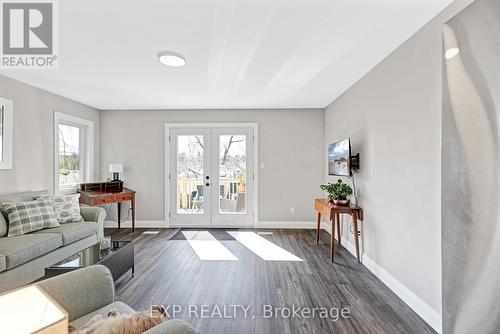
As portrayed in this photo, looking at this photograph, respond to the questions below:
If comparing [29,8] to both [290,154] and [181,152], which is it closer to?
[181,152]

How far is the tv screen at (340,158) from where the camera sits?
331 cm

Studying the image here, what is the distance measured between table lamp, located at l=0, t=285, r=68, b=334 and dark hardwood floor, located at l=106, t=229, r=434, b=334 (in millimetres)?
1691

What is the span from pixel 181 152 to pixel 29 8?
10.9 feet

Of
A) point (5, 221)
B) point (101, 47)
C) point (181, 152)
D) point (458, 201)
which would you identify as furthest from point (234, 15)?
point (181, 152)

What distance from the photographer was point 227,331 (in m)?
1.94

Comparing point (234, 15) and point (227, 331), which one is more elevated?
point (234, 15)

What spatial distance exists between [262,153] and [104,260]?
3.38 metres

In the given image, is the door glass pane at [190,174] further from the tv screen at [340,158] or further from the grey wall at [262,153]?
the tv screen at [340,158]

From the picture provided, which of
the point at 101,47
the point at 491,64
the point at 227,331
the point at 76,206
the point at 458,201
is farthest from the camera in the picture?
the point at 76,206

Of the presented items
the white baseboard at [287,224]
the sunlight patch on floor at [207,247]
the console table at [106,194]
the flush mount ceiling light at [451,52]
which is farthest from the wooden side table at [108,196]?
the flush mount ceiling light at [451,52]

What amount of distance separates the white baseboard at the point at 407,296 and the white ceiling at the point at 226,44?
2321 mm

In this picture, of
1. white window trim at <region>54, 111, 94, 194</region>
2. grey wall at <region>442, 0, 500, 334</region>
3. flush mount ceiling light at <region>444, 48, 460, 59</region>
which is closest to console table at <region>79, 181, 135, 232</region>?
white window trim at <region>54, 111, 94, 194</region>

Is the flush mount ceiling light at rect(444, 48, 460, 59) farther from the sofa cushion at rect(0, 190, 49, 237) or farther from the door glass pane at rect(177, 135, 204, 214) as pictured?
the sofa cushion at rect(0, 190, 49, 237)

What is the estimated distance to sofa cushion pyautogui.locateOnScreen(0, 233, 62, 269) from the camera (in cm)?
228
